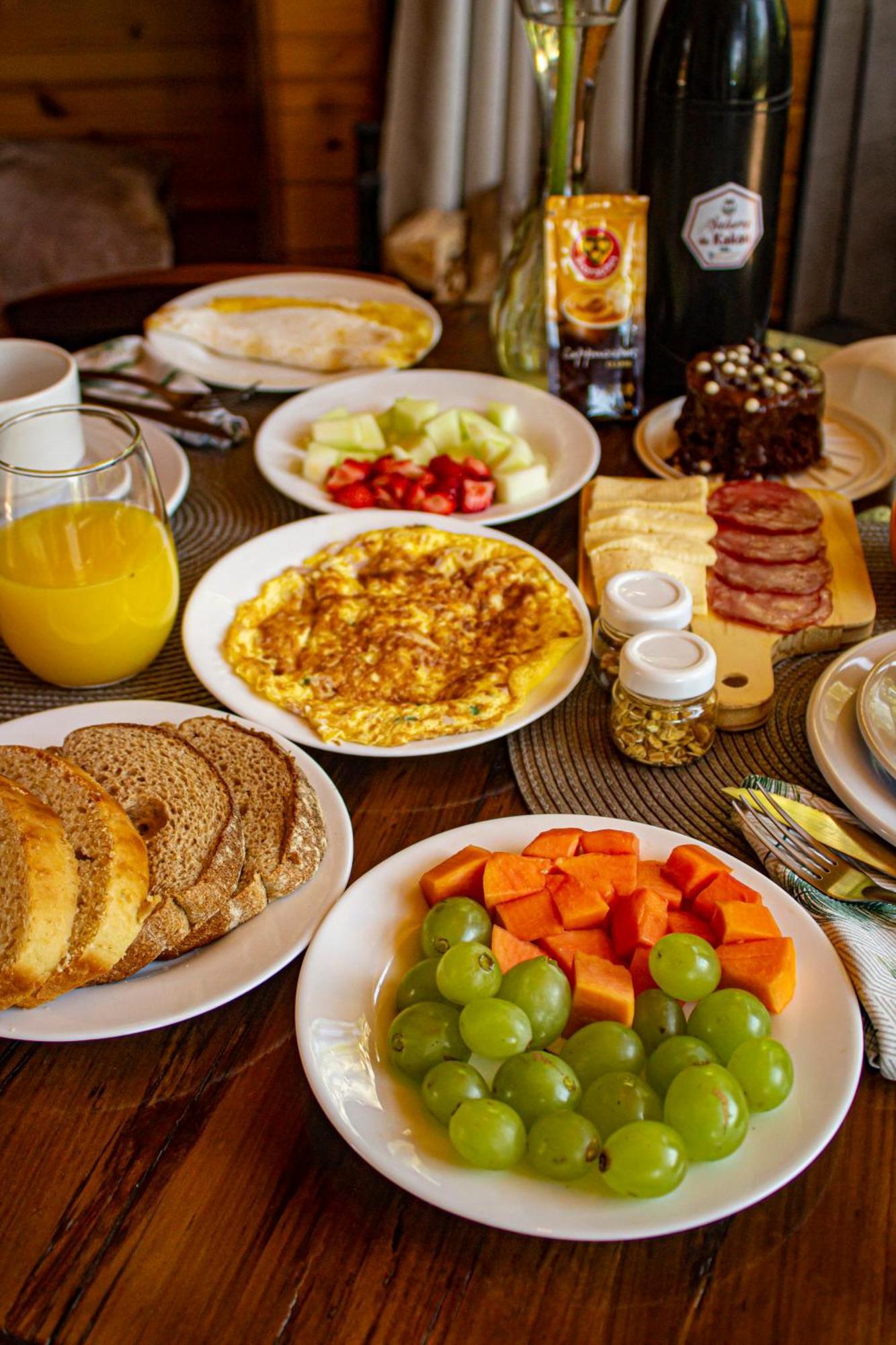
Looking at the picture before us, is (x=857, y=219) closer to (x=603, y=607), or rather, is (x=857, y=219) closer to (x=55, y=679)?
(x=603, y=607)

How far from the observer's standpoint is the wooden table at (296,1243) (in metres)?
0.73

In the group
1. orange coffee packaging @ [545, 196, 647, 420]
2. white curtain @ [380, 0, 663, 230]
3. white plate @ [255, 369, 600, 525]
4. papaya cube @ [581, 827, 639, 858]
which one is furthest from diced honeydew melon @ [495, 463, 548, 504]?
A: white curtain @ [380, 0, 663, 230]

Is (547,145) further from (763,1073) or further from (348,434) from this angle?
(763,1073)

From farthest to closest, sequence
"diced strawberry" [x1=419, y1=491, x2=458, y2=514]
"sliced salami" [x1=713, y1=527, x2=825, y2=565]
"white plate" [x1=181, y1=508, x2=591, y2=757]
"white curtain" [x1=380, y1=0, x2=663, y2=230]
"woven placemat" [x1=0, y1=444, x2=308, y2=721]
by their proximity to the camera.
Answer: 1. "white curtain" [x1=380, y1=0, x2=663, y2=230]
2. "diced strawberry" [x1=419, y1=491, x2=458, y2=514]
3. "sliced salami" [x1=713, y1=527, x2=825, y2=565]
4. "woven placemat" [x1=0, y1=444, x2=308, y2=721]
5. "white plate" [x1=181, y1=508, x2=591, y2=757]

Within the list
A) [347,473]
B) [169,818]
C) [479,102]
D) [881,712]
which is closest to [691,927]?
[881,712]

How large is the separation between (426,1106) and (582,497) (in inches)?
39.6

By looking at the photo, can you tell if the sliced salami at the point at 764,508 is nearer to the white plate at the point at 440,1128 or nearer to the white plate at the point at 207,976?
the white plate at the point at 440,1128

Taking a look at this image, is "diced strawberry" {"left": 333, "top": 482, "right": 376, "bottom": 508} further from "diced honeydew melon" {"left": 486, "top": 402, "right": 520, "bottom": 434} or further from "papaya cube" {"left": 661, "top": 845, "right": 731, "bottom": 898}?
"papaya cube" {"left": 661, "top": 845, "right": 731, "bottom": 898}

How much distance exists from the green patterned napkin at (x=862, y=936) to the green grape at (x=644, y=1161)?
0.73ft

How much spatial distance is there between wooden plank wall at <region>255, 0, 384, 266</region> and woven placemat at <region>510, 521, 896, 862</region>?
2.72 metres

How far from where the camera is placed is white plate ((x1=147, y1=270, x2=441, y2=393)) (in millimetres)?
1985

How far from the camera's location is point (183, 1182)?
2.70 ft

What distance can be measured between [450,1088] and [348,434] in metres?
1.16

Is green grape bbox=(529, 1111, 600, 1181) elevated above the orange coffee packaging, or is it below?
below
